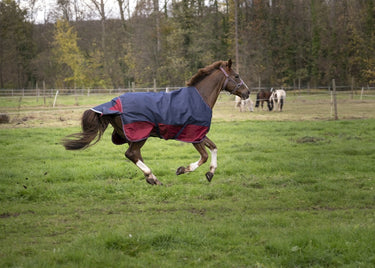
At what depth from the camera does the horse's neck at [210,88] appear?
695 centimetres

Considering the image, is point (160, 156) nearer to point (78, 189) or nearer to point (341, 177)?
point (78, 189)

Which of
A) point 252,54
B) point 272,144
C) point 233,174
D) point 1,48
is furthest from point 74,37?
point 233,174

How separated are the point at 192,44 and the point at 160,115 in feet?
113

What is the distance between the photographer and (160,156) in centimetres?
1056

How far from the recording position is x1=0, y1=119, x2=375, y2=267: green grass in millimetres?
4199

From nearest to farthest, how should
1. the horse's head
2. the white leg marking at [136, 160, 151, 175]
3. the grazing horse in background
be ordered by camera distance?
the white leg marking at [136, 160, 151, 175]
the horse's head
the grazing horse in background

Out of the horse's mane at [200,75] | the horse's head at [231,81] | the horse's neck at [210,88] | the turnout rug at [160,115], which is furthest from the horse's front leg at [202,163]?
the horse's head at [231,81]

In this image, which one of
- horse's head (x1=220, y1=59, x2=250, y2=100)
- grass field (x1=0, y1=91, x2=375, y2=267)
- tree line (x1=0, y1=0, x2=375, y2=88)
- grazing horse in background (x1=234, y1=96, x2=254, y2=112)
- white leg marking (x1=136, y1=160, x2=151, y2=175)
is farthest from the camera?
tree line (x1=0, y1=0, x2=375, y2=88)

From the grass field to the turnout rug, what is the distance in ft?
3.42

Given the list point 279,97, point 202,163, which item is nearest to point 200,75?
point 202,163

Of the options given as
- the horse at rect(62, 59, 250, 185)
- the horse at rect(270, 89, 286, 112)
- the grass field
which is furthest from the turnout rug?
the horse at rect(270, 89, 286, 112)

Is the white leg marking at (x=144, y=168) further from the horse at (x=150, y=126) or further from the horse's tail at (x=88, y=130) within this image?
the horse's tail at (x=88, y=130)

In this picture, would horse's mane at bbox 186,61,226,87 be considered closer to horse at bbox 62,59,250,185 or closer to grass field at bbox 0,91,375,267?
horse at bbox 62,59,250,185

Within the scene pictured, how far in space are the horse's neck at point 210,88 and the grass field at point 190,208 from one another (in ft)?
5.09
